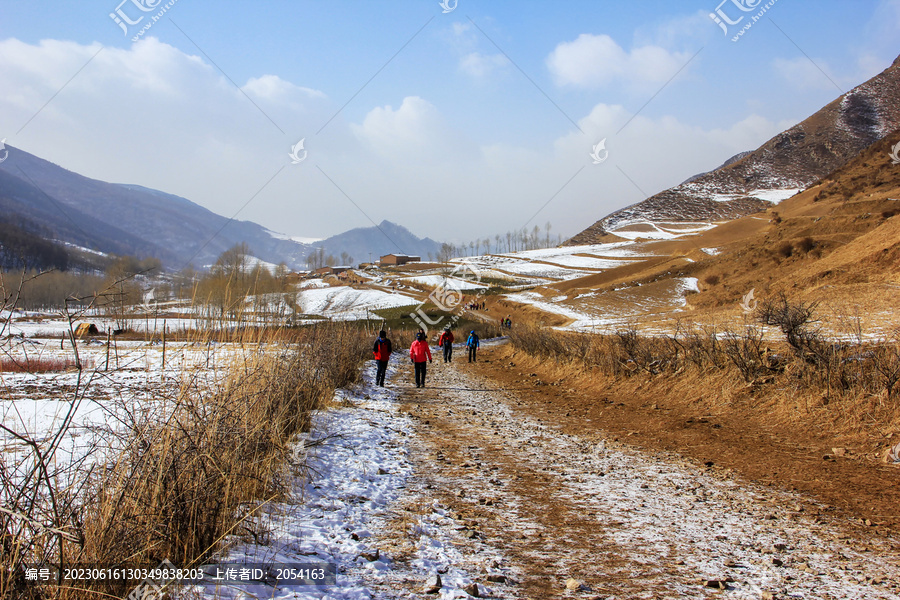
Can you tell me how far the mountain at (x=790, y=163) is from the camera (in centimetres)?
11862

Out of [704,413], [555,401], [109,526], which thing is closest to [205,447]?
[109,526]

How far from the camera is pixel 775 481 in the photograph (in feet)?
17.3

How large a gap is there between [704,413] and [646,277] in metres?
40.5

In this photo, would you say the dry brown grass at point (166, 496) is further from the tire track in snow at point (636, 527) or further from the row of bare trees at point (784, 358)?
the row of bare trees at point (784, 358)

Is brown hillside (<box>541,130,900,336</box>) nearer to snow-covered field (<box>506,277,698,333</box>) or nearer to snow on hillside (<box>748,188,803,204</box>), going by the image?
snow-covered field (<box>506,277,698,333</box>)

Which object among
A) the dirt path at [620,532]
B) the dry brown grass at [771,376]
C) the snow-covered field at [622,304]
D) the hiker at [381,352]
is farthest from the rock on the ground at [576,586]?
the snow-covered field at [622,304]

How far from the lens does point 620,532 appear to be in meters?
4.10

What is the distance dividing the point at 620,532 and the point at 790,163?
164002mm

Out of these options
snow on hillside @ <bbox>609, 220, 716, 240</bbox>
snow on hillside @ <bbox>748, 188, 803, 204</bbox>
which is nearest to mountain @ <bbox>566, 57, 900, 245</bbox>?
snow on hillside @ <bbox>748, 188, 803, 204</bbox>

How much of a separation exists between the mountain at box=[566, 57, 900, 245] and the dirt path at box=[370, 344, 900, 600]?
125743 millimetres

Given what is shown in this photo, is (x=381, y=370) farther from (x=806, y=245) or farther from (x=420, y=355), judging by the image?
(x=806, y=245)

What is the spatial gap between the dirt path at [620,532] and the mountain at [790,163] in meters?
126

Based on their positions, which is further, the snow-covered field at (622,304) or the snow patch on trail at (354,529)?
the snow-covered field at (622,304)

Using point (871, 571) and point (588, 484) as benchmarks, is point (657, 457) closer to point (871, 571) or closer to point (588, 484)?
point (588, 484)
